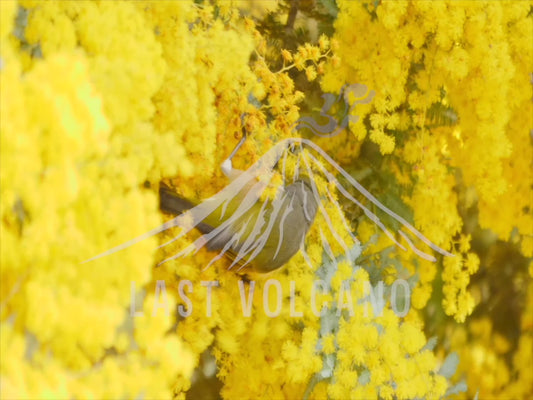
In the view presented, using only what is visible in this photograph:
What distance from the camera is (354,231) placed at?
1.06 m

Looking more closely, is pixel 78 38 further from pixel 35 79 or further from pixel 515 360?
pixel 515 360

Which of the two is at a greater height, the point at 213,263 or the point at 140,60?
the point at 140,60

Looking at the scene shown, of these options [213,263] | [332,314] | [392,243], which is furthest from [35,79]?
[392,243]

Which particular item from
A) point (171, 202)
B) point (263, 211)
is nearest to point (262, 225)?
point (263, 211)

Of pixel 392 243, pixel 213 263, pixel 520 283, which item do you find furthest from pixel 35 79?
pixel 520 283

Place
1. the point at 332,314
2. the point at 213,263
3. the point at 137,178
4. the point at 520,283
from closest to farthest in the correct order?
the point at 137,178, the point at 213,263, the point at 332,314, the point at 520,283

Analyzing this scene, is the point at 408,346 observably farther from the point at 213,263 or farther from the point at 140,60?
the point at 140,60

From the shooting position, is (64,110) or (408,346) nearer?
(64,110)

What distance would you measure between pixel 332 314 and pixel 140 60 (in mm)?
587

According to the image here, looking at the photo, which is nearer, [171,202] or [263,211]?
[171,202]

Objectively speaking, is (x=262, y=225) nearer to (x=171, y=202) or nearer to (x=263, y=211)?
(x=263, y=211)

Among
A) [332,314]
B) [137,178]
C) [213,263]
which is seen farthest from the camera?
[332,314]

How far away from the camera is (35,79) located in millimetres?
495

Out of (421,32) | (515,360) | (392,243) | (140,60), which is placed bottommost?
(515,360)
